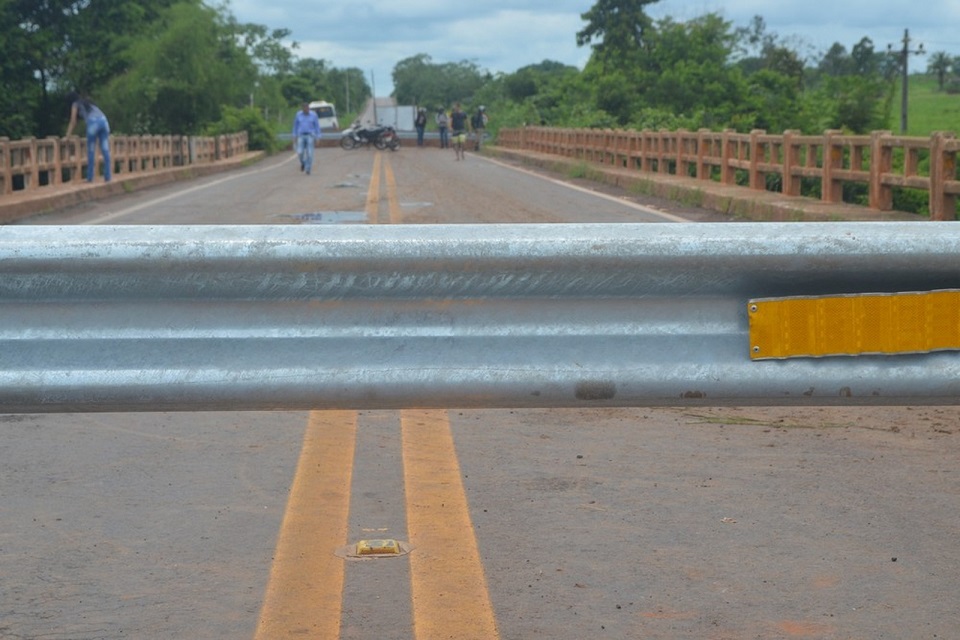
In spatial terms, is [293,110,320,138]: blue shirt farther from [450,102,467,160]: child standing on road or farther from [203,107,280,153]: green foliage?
[203,107,280,153]: green foliage

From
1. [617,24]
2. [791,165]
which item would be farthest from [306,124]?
[617,24]

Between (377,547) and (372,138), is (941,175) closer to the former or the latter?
(377,547)

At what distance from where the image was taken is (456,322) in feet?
11.2

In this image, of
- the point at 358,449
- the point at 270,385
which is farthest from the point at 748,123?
the point at 270,385

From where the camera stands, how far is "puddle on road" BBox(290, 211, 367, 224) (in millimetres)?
17359

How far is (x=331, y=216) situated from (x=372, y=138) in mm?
41429

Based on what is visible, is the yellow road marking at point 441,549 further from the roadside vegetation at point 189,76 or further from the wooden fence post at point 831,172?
the roadside vegetation at point 189,76

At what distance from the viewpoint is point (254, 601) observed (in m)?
3.95

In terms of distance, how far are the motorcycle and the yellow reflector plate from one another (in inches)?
2080

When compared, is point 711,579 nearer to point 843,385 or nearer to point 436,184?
point 843,385

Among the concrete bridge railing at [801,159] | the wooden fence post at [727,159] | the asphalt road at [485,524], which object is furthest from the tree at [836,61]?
the asphalt road at [485,524]

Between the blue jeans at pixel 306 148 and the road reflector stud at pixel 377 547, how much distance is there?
27.8 meters

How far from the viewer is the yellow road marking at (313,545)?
3.78m

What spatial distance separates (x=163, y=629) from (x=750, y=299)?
172 centimetres
